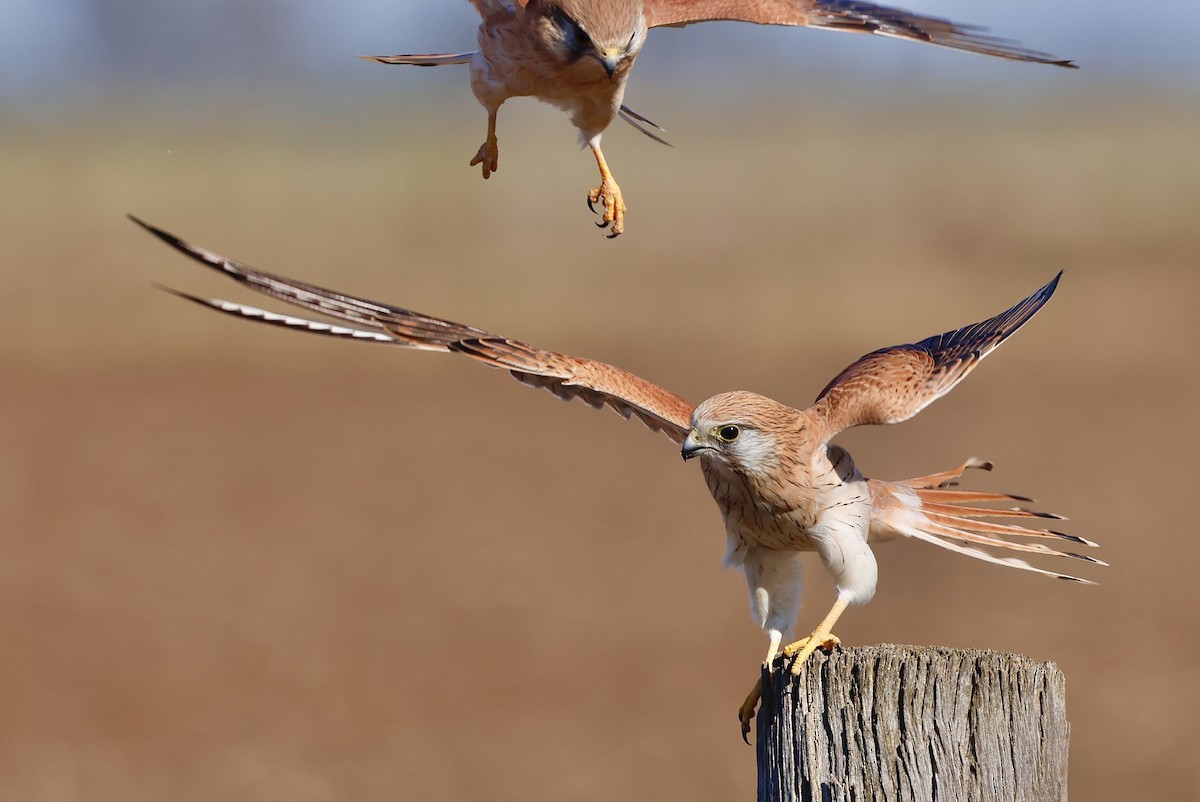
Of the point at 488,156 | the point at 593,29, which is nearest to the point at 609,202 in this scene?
the point at 488,156

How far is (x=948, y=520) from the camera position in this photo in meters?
5.83

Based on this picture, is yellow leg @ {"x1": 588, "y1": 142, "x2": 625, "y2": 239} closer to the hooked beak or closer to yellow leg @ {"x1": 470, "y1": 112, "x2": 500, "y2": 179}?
yellow leg @ {"x1": 470, "y1": 112, "x2": 500, "y2": 179}

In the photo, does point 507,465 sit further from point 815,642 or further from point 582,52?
point 815,642

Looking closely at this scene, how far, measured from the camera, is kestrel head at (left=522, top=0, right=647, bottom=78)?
18.2ft

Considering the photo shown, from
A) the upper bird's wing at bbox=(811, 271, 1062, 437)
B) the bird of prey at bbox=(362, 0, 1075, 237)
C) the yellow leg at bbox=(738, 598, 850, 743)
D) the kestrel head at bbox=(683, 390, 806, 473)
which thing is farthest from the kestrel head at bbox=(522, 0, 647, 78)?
the yellow leg at bbox=(738, 598, 850, 743)

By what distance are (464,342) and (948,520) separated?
6.20 feet

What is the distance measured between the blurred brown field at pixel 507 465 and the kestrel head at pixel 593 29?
7478 millimetres

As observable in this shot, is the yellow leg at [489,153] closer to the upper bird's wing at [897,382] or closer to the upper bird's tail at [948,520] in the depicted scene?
the upper bird's wing at [897,382]

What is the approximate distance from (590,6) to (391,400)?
16.7 meters

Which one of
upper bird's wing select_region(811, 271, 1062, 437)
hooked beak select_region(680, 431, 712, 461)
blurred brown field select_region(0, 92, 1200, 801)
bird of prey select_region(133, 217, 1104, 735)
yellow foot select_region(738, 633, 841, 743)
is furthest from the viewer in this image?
blurred brown field select_region(0, 92, 1200, 801)

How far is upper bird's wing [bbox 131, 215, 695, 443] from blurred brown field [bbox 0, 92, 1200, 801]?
6.98 metres

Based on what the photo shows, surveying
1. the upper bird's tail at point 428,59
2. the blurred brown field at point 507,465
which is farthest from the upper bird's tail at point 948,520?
the blurred brown field at point 507,465

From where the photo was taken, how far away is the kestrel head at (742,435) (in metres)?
5.42

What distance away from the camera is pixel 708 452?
548 centimetres
